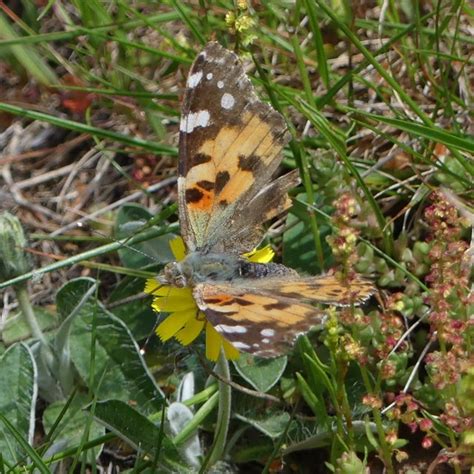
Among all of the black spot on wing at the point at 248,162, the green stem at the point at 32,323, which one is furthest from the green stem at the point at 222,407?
the green stem at the point at 32,323

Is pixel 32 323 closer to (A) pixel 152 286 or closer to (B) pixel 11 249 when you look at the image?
(B) pixel 11 249

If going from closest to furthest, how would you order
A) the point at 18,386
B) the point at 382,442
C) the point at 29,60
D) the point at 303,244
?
the point at 382,442
the point at 18,386
the point at 303,244
the point at 29,60

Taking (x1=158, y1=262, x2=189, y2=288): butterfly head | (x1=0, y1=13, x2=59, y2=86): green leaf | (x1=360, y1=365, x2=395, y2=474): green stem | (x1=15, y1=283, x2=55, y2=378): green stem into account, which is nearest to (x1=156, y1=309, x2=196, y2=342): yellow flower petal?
(x1=158, y1=262, x2=189, y2=288): butterfly head

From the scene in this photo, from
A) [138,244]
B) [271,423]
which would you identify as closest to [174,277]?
[271,423]

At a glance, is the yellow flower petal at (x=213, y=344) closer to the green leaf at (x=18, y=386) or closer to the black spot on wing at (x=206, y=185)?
the black spot on wing at (x=206, y=185)

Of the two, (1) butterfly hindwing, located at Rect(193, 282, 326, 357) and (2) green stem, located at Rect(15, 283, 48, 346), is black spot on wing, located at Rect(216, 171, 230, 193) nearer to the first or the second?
(1) butterfly hindwing, located at Rect(193, 282, 326, 357)
